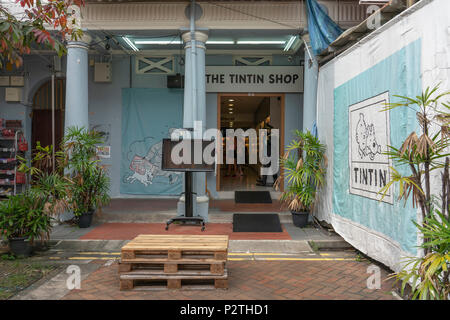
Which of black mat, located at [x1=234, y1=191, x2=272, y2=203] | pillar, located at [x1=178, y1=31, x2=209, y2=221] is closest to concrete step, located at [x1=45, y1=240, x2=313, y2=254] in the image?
pillar, located at [x1=178, y1=31, x2=209, y2=221]

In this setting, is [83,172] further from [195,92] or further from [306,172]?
[306,172]

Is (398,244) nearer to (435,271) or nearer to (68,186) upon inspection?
(435,271)

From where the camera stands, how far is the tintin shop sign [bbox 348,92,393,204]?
5266 millimetres

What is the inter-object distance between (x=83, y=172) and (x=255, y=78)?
18.9 feet

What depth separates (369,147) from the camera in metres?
5.75

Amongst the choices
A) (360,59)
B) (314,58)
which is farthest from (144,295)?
(314,58)

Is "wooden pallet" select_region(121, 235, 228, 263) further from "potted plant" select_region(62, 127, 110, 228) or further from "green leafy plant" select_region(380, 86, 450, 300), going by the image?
"potted plant" select_region(62, 127, 110, 228)

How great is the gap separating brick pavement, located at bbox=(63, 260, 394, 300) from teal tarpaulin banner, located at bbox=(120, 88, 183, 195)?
215 inches

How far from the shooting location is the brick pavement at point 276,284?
4500 millimetres

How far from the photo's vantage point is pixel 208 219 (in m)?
8.52

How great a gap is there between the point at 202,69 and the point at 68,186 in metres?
4.11

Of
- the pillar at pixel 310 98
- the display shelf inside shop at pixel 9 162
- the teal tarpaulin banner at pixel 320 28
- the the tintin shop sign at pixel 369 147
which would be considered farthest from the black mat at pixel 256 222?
the display shelf inside shop at pixel 9 162

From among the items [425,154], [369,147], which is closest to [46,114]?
[369,147]

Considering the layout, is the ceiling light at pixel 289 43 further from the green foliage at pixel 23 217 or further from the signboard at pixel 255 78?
the green foliage at pixel 23 217
